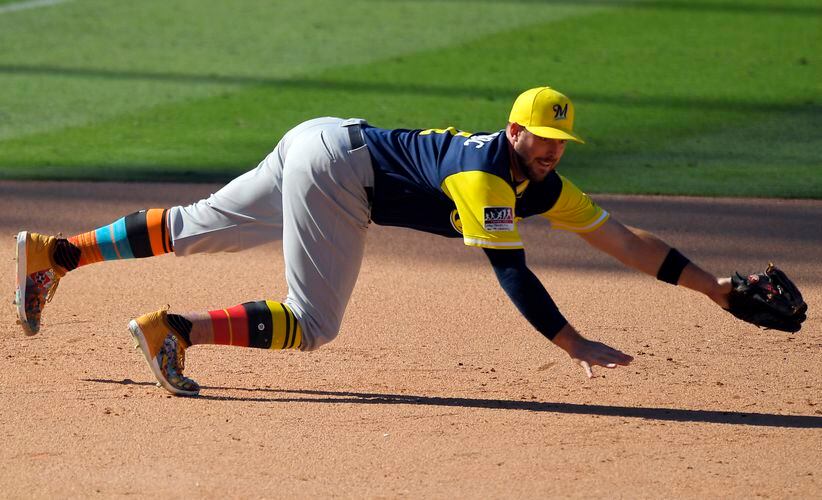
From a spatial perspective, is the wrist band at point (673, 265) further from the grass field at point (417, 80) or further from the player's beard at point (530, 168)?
the grass field at point (417, 80)

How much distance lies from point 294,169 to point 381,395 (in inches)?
35.4

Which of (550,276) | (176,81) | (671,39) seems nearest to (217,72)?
(176,81)

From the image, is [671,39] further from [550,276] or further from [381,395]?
[381,395]

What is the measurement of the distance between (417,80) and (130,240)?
6.05 metres

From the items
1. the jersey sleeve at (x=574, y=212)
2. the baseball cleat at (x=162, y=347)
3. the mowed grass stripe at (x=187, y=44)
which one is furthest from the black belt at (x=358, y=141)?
the mowed grass stripe at (x=187, y=44)

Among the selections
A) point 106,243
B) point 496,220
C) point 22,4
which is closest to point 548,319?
point 496,220

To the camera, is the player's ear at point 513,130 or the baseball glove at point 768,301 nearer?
the player's ear at point 513,130

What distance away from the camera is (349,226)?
4.60 meters

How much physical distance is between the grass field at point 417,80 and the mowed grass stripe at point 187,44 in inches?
1.1

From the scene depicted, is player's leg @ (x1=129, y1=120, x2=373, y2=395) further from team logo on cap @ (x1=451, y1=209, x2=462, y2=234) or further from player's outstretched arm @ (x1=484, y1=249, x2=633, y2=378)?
player's outstretched arm @ (x1=484, y1=249, x2=633, y2=378)

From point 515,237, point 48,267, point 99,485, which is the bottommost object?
point 99,485

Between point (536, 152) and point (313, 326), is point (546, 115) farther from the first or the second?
point (313, 326)

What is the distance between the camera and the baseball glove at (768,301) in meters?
4.68

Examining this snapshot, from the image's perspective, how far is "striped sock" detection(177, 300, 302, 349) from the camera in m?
4.48
